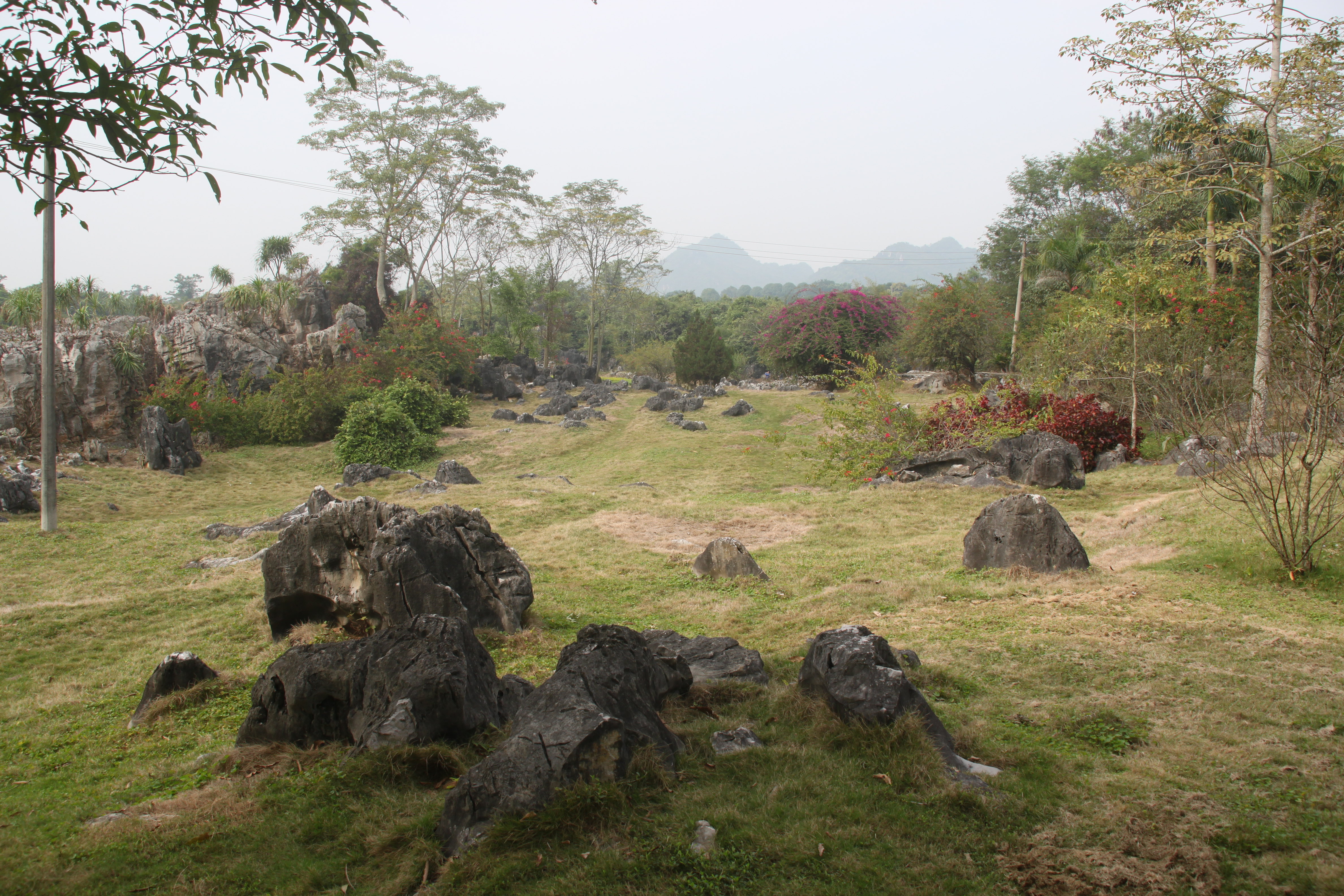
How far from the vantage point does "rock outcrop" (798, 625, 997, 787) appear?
4.23 meters

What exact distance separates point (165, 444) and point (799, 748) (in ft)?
65.5

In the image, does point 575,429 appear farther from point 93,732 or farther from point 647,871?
point 647,871

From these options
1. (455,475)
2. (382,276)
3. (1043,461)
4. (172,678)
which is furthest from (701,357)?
(172,678)

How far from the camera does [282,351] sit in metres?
27.9

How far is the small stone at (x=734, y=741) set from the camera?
438 centimetres

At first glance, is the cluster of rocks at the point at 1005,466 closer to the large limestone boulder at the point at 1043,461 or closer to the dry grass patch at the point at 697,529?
the large limestone boulder at the point at 1043,461

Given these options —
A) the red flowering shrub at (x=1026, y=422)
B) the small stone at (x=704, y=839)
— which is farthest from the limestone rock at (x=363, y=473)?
the small stone at (x=704, y=839)

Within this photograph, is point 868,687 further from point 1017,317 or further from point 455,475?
point 1017,317

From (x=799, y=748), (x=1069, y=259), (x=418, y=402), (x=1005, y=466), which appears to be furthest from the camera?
(x=1069, y=259)

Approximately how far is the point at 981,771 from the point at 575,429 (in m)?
23.4

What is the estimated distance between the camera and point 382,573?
677 cm

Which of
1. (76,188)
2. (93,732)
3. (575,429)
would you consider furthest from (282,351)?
(76,188)

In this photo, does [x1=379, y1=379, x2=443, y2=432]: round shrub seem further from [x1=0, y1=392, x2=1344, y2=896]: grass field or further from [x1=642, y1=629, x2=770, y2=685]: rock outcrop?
[x1=642, y1=629, x2=770, y2=685]: rock outcrop

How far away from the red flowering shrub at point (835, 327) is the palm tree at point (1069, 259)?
759cm
